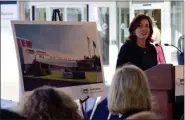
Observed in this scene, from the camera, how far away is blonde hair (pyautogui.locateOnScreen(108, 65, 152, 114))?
84.9 inches

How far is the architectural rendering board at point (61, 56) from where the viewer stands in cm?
268

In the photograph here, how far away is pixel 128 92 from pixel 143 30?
1831 mm

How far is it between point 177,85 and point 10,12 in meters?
2.37

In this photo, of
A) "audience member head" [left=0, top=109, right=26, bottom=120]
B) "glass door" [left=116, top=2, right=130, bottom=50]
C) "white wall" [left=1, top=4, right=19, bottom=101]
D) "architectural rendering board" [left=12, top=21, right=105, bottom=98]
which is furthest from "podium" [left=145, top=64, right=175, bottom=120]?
"glass door" [left=116, top=2, right=130, bottom=50]

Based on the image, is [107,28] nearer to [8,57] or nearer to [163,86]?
[8,57]

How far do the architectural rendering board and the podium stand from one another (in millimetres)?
401

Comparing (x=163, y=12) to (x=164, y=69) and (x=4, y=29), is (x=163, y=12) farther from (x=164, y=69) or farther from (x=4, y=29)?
(x=164, y=69)

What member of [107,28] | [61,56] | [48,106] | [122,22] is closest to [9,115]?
[48,106]

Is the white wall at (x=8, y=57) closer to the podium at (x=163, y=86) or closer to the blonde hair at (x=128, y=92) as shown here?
the podium at (x=163, y=86)

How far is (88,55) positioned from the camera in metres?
3.00

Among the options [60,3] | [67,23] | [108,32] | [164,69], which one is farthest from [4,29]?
[108,32]

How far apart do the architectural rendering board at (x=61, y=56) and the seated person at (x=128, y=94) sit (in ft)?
2.23

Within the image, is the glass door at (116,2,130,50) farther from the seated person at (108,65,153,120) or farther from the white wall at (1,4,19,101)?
the seated person at (108,65,153,120)

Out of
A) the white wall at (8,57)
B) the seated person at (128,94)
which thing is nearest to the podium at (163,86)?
the seated person at (128,94)
